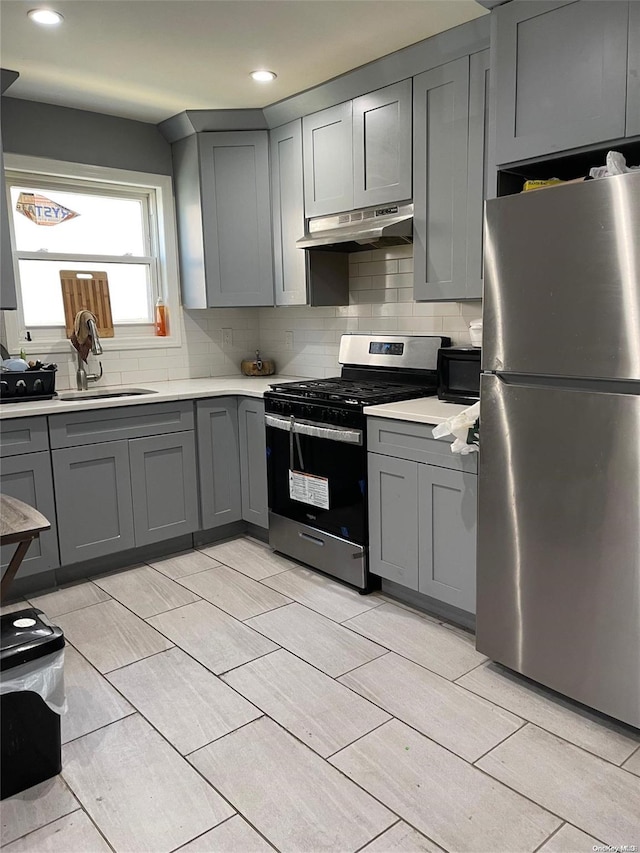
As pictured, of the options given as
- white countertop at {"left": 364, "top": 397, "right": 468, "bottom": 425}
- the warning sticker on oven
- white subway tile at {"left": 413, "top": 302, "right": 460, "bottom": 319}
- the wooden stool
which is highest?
white subway tile at {"left": 413, "top": 302, "right": 460, "bottom": 319}

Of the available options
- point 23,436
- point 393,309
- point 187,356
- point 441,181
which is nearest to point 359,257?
point 393,309

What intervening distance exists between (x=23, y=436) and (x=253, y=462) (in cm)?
122

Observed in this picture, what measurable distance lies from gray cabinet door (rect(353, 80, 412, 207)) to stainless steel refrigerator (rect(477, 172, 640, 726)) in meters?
1.07

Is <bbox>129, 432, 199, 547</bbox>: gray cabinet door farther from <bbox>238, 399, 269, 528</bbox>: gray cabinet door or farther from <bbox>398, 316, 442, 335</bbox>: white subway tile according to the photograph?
<bbox>398, 316, 442, 335</bbox>: white subway tile

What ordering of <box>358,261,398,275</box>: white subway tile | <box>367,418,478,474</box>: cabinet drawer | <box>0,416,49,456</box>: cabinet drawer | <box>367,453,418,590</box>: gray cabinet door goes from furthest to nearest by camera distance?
<box>358,261,398,275</box>: white subway tile → <box>0,416,49,456</box>: cabinet drawer → <box>367,453,418,590</box>: gray cabinet door → <box>367,418,478,474</box>: cabinet drawer

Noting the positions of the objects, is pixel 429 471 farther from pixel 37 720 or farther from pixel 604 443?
pixel 37 720

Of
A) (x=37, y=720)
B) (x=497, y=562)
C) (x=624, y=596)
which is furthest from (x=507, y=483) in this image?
(x=37, y=720)

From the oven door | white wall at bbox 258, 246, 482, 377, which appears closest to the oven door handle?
the oven door

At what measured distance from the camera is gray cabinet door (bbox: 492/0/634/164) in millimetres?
1991

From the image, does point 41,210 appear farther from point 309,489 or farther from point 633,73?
point 633,73

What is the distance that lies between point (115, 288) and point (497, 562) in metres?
2.86

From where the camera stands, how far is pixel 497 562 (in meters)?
2.26

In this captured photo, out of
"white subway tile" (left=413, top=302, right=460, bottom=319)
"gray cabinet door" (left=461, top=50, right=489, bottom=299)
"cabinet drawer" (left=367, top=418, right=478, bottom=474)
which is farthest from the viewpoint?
"white subway tile" (left=413, top=302, right=460, bottom=319)

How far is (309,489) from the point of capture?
3.24 metres
